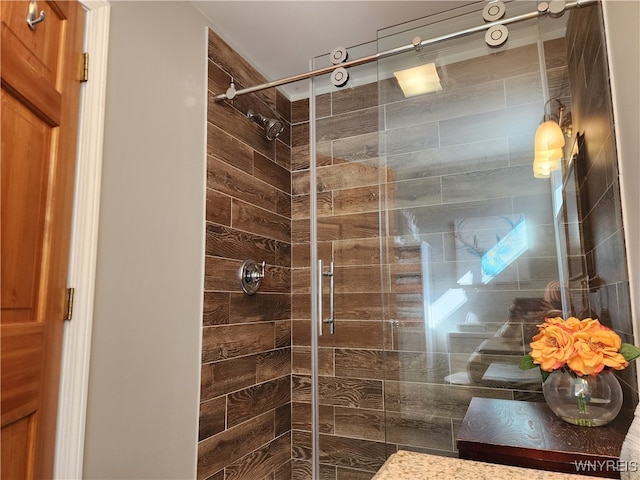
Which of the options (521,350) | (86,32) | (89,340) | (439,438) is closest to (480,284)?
(521,350)

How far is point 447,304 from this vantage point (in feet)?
7.39

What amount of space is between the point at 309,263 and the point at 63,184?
1.67 m

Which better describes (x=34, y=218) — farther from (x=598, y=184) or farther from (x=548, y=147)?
(x=548, y=147)

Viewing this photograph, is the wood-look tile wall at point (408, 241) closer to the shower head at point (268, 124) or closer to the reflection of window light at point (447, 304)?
the reflection of window light at point (447, 304)

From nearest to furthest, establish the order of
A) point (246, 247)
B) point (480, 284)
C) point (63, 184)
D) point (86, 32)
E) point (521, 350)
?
point (63, 184) → point (86, 32) → point (521, 350) → point (480, 284) → point (246, 247)

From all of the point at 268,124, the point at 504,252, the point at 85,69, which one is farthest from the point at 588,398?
the point at 268,124

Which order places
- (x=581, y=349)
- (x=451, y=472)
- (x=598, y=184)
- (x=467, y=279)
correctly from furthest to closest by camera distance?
(x=467, y=279) < (x=598, y=184) < (x=581, y=349) < (x=451, y=472)

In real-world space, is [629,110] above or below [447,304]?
→ above

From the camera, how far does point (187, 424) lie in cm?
187

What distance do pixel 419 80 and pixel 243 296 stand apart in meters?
1.53

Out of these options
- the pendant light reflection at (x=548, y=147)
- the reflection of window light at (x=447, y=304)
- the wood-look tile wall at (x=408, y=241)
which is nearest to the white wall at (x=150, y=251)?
the wood-look tile wall at (x=408, y=241)

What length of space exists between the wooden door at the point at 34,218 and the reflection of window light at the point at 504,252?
1900 mm

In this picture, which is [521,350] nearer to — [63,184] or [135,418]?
[135,418]

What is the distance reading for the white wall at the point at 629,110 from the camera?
46.9 inches
